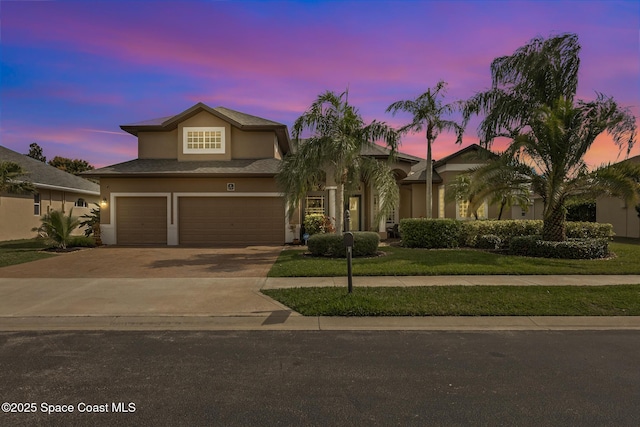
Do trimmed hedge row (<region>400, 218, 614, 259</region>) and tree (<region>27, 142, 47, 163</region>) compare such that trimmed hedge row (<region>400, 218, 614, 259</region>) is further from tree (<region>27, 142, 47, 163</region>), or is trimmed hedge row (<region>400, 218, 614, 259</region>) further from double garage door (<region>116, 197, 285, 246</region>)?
tree (<region>27, 142, 47, 163</region>)

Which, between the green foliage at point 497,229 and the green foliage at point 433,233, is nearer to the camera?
the green foliage at point 433,233

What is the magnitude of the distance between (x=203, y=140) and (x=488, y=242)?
14.4 metres

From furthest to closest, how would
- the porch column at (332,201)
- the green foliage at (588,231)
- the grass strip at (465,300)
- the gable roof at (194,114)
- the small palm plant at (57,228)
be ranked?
the gable roof at (194,114), the porch column at (332,201), the green foliage at (588,231), the small palm plant at (57,228), the grass strip at (465,300)

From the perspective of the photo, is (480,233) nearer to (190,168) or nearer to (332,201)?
(332,201)

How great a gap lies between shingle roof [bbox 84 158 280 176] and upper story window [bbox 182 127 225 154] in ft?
2.13

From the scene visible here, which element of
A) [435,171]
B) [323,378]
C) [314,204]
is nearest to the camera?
[323,378]

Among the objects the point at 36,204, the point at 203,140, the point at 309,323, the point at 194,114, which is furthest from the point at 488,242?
the point at 36,204

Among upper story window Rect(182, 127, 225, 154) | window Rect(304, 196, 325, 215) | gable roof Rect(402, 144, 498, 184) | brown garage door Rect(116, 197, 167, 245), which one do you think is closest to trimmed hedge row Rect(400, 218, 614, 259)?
gable roof Rect(402, 144, 498, 184)

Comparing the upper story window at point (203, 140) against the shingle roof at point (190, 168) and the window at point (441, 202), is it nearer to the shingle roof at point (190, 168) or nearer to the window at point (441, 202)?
the shingle roof at point (190, 168)

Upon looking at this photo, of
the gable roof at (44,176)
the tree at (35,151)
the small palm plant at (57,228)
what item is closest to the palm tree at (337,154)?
the small palm plant at (57,228)

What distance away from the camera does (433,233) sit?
50.3ft

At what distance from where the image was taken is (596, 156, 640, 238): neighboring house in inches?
848

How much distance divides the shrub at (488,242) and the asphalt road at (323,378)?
9.99 metres

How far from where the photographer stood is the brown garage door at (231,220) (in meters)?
18.0
